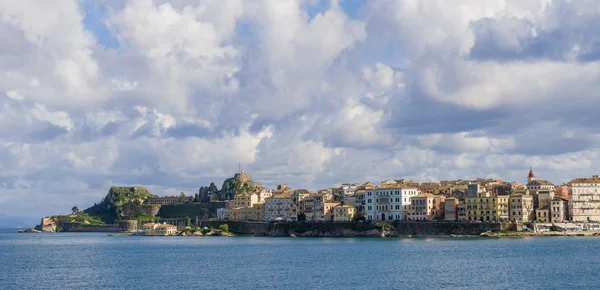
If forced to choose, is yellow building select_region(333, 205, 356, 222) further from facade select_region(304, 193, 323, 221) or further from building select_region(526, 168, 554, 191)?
building select_region(526, 168, 554, 191)

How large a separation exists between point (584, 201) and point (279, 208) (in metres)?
64.8

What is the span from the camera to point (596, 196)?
139 meters

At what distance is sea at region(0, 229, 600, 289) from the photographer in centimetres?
6194

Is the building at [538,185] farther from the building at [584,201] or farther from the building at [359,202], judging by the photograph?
the building at [359,202]

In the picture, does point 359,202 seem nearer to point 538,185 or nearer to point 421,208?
point 421,208

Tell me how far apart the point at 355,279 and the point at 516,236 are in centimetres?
7039

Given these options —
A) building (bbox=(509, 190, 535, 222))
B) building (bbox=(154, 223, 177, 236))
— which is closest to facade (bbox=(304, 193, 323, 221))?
building (bbox=(154, 223, 177, 236))

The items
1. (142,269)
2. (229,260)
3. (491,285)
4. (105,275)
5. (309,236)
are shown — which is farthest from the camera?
(309,236)

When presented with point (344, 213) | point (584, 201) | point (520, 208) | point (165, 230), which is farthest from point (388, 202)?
point (165, 230)

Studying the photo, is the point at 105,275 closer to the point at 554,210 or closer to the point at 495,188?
the point at 554,210

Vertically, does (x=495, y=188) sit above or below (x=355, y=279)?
above

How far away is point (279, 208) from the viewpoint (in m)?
171

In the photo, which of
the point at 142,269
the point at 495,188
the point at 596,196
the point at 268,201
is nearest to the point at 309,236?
the point at 268,201

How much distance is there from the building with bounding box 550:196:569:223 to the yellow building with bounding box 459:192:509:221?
26.3ft
